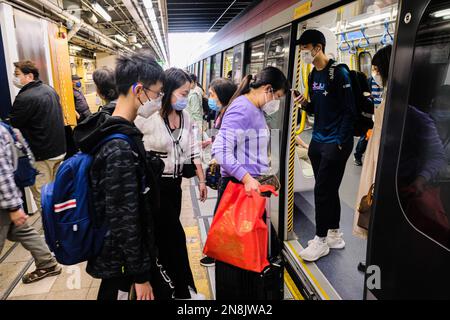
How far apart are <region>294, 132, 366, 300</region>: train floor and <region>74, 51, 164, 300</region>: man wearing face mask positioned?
170 centimetres

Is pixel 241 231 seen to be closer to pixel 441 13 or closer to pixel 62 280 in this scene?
pixel 441 13

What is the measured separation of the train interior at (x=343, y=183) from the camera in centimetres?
253

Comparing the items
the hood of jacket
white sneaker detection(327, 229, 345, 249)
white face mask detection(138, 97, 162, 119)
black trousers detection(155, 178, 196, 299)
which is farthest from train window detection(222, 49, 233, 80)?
the hood of jacket

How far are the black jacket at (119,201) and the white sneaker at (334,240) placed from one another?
2129 millimetres

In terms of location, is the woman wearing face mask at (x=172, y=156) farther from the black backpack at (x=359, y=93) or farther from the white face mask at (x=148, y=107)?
the black backpack at (x=359, y=93)

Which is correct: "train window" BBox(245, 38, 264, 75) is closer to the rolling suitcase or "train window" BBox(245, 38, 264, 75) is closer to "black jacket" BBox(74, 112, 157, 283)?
the rolling suitcase

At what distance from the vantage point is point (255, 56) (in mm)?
4086

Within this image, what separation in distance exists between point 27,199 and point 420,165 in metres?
4.48

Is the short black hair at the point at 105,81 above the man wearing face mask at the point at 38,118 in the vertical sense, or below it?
above

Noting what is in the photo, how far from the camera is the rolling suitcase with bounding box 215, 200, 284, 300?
1.82m

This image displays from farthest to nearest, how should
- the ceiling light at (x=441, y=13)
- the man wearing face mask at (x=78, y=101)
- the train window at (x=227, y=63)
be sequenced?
the man wearing face mask at (x=78, y=101) → the train window at (x=227, y=63) → the ceiling light at (x=441, y=13)

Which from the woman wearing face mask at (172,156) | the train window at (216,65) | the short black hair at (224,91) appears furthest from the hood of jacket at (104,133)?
the train window at (216,65)

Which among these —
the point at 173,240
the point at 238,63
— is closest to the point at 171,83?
the point at 173,240

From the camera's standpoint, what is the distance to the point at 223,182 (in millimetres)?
2123
